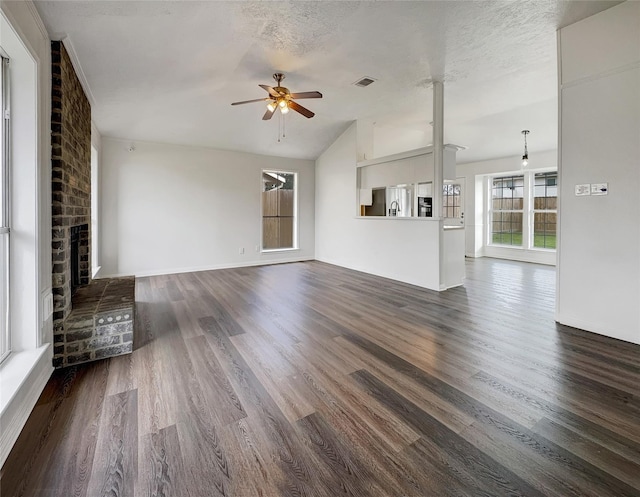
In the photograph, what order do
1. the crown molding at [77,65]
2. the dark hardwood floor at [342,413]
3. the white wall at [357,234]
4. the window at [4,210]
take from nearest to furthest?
the dark hardwood floor at [342,413]
the window at [4,210]
the crown molding at [77,65]
the white wall at [357,234]

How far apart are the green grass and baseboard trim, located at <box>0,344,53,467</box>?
8890mm

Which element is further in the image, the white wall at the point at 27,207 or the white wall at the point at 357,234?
the white wall at the point at 357,234

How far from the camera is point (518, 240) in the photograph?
7.63 m

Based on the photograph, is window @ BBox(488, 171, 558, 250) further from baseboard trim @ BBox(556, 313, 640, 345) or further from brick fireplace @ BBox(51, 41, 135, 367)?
brick fireplace @ BBox(51, 41, 135, 367)

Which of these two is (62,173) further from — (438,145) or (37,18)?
(438,145)

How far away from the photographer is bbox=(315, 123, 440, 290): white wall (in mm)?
4832

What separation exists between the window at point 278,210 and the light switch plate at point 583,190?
5.50m

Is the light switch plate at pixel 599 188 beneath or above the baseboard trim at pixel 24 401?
above

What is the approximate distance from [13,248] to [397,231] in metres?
4.76

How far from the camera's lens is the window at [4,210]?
1.88 m

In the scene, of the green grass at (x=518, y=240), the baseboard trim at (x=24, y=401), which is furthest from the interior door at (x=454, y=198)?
the baseboard trim at (x=24, y=401)

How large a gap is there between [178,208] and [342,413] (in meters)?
5.39

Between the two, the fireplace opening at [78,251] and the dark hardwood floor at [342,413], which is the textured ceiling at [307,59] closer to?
the fireplace opening at [78,251]

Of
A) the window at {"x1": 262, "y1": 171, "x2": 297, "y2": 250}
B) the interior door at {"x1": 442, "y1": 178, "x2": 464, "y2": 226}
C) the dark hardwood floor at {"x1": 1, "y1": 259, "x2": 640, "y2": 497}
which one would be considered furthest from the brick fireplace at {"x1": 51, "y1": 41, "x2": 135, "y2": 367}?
the interior door at {"x1": 442, "y1": 178, "x2": 464, "y2": 226}
